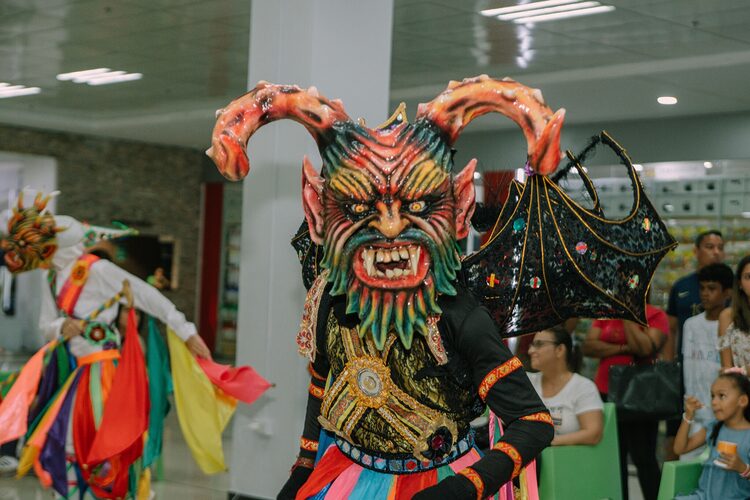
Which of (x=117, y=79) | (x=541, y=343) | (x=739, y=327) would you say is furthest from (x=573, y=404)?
(x=117, y=79)

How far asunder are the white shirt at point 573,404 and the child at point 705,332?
1.06 metres

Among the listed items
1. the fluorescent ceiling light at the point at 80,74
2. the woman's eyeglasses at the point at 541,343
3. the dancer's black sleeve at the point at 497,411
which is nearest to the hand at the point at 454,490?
the dancer's black sleeve at the point at 497,411

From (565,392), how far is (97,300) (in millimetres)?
2097

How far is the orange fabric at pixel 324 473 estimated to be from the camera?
2.57 meters

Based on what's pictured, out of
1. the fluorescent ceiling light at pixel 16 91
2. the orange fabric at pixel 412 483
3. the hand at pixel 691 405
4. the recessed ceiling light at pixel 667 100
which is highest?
the recessed ceiling light at pixel 667 100

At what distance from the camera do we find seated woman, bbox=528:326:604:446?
443 cm

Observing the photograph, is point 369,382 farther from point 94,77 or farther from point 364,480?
point 94,77

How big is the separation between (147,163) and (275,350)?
1472mm

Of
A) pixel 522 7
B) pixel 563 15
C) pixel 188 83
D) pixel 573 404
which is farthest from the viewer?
pixel 563 15

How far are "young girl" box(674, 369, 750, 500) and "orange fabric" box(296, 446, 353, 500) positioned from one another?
197cm

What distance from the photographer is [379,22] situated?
4.77m

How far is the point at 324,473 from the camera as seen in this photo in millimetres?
2590

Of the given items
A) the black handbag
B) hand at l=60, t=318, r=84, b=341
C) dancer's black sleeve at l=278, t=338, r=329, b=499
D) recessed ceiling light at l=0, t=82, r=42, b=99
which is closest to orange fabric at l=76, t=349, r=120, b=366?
hand at l=60, t=318, r=84, b=341

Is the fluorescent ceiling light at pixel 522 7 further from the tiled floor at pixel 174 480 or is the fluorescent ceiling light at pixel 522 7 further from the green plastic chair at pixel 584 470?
the tiled floor at pixel 174 480
